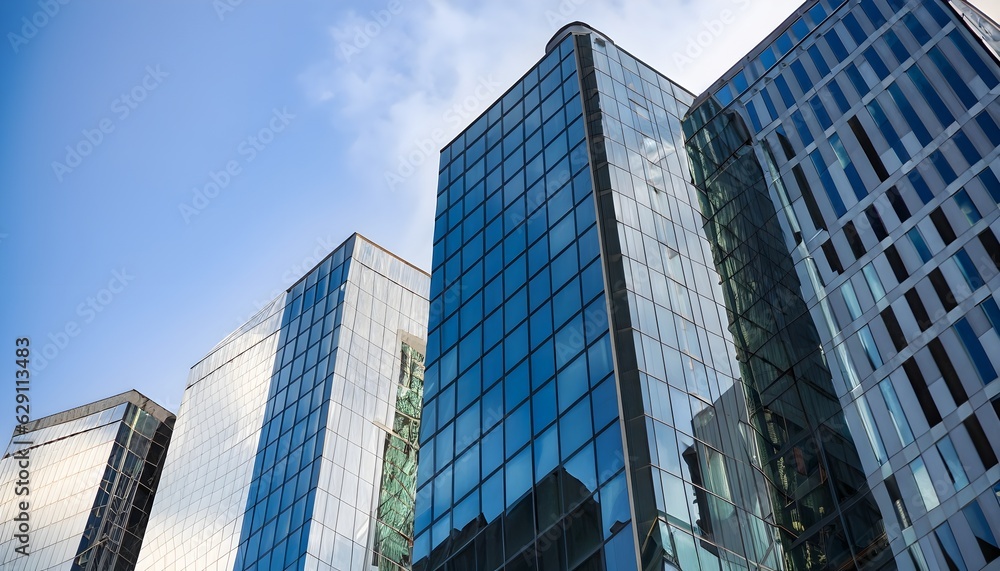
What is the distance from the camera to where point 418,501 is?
163 ft

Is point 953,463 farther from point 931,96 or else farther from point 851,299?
point 931,96

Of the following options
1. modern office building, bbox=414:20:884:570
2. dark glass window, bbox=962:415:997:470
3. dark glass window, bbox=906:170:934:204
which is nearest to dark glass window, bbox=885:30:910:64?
dark glass window, bbox=906:170:934:204

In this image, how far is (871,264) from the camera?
168 feet

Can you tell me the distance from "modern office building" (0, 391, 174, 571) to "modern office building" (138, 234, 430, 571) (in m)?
11.7

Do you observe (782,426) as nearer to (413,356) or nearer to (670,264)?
(670,264)

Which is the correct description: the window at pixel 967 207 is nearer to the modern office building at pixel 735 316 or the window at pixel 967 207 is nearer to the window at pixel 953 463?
the modern office building at pixel 735 316

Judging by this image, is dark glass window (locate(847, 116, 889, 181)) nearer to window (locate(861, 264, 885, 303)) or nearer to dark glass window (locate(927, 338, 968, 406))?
window (locate(861, 264, 885, 303))

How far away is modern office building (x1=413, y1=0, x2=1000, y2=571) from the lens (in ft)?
135

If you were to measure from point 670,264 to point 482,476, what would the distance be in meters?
14.3

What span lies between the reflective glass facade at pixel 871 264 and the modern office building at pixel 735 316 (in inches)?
5.4

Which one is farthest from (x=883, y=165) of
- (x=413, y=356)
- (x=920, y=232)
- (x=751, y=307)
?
(x=413, y=356)

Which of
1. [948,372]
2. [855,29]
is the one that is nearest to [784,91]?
[855,29]

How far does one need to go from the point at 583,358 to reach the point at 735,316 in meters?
11.2

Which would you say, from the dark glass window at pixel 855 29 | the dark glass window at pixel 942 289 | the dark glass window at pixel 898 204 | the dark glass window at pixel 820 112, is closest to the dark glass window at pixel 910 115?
the dark glass window at pixel 898 204
